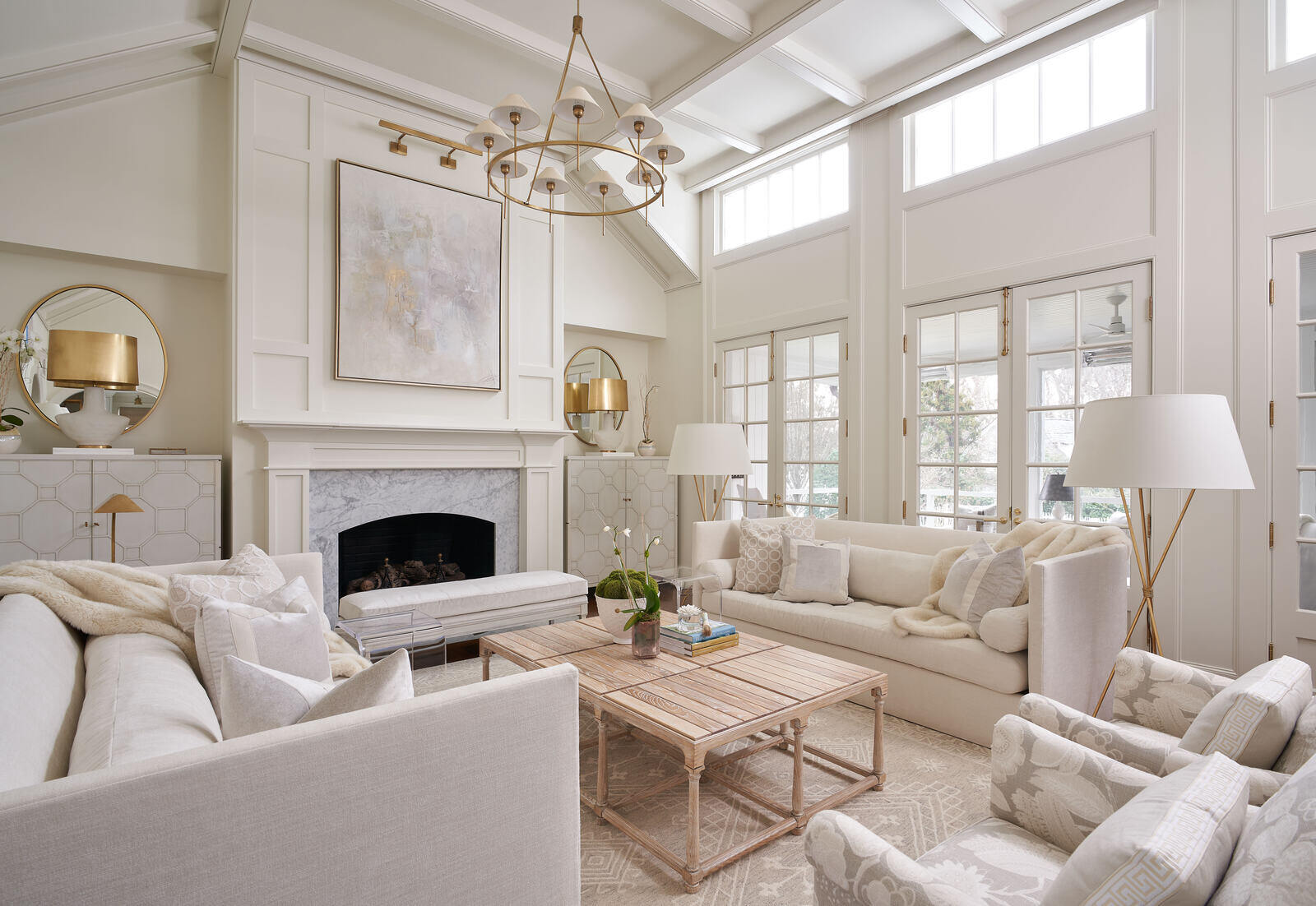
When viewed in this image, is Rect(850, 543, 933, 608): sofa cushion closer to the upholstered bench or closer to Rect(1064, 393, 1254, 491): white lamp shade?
Rect(1064, 393, 1254, 491): white lamp shade

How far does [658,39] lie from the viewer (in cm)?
377

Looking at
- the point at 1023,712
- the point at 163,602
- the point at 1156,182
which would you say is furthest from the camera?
the point at 1156,182

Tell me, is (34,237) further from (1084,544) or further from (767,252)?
(1084,544)

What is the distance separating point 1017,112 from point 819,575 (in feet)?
9.28

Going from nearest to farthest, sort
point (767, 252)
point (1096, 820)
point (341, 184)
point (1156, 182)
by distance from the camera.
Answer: point (1096, 820)
point (1156, 182)
point (341, 184)
point (767, 252)

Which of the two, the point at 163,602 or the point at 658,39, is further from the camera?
the point at 658,39

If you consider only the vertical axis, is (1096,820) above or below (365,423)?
below

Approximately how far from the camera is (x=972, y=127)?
13.1 ft

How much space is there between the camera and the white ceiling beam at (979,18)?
3.32 metres

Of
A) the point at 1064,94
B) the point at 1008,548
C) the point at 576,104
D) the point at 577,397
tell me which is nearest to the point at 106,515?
the point at 576,104

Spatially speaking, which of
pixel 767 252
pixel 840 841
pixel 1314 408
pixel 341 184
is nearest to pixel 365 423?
pixel 341 184

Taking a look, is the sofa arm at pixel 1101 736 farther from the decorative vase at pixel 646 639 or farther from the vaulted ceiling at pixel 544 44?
the vaulted ceiling at pixel 544 44

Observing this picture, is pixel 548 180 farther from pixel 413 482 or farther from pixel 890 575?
pixel 890 575

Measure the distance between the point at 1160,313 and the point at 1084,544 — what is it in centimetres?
131
